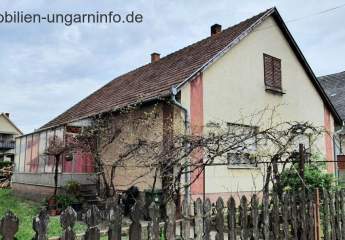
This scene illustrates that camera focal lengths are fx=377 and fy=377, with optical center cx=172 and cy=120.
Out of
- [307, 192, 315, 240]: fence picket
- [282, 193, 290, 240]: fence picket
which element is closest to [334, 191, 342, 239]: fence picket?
[307, 192, 315, 240]: fence picket

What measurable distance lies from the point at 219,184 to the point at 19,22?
23.8 ft

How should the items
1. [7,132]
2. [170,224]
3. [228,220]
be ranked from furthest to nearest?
1. [7,132]
2. [228,220]
3. [170,224]

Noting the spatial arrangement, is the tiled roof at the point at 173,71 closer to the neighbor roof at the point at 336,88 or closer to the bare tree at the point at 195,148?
the bare tree at the point at 195,148

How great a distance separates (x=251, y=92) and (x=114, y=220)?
10.8 metres

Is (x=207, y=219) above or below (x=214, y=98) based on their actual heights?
below

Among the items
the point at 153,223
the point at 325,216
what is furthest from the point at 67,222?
the point at 325,216

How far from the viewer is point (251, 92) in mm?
12961

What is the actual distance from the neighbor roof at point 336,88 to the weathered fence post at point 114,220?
21.9 m

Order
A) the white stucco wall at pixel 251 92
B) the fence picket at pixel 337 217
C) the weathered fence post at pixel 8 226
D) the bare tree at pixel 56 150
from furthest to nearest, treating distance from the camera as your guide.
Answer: the bare tree at pixel 56 150, the white stucco wall at pixel 251 92, the fence picket at pixel 337 217, the weathered fence post at pixel 8 226

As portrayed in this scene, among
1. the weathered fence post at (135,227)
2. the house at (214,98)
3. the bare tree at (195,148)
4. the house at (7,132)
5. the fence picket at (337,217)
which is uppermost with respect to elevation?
the house at (7,132)

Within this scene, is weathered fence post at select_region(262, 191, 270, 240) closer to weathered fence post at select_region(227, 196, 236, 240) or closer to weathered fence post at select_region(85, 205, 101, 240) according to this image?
weathered fence post at select_region(227, 196, 236, 240)

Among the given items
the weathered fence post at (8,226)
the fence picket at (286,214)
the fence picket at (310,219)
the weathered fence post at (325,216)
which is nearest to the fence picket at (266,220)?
the fence picket at (286,214)

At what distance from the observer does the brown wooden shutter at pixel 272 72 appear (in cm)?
1366

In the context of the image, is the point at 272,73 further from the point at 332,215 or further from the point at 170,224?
the point at 170,224
